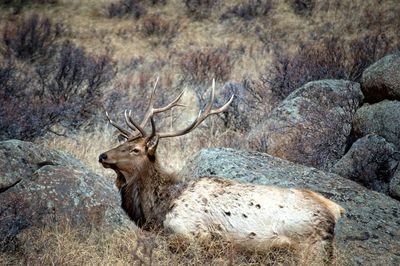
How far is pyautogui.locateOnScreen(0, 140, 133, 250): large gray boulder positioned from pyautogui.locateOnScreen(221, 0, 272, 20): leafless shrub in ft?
52.7

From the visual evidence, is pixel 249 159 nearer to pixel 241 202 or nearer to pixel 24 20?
pixel 241 202

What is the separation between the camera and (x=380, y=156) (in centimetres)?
685

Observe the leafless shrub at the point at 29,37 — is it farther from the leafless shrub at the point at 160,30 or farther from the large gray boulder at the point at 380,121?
the large gray boulder at the point at 380,121

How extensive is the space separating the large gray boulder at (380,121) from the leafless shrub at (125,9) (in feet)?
51.5

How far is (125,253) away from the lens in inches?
188

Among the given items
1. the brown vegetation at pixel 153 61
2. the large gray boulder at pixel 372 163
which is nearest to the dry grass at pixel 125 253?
the brown vegetation at pixel 153 61

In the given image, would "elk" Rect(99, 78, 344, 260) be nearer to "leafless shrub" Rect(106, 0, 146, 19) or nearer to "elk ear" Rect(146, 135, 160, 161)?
"elk ear" Rect(146, 135, 160, 161)

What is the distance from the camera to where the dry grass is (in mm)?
4578

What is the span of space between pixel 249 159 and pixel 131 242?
1.95 metres

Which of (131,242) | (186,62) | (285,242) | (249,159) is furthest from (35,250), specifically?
(186,62)

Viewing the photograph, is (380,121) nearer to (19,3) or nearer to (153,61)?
(153,61)

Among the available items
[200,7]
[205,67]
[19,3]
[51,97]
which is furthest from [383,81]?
[19,3]

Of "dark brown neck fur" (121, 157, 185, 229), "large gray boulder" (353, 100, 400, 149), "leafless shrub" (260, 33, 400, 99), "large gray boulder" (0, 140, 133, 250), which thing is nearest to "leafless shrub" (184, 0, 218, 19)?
"leafless shrub" (260, 33, 400, 99)

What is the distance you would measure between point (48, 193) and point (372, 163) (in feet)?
12.0
